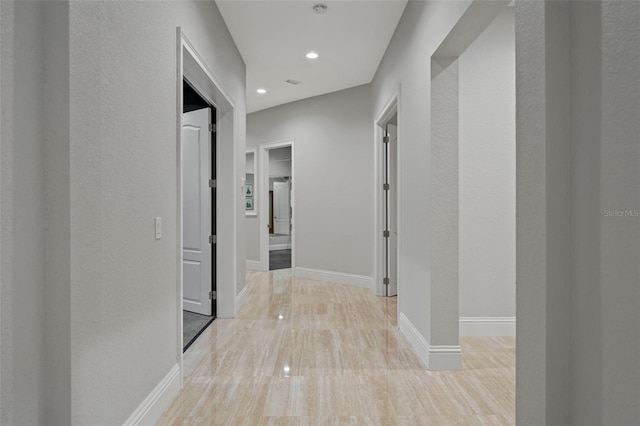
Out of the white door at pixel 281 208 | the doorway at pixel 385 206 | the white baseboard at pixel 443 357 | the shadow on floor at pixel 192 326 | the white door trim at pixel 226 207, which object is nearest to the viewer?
the white baseboard at pixel 443 357

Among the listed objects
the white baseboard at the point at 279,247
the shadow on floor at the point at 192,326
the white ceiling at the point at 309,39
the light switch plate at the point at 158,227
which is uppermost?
the white ceiling at the point at 309,39

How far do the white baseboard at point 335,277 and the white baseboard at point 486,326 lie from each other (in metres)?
1.98

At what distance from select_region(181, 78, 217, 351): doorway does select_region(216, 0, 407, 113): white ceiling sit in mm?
894

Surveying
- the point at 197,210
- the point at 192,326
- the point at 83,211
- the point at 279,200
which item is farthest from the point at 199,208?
the point at 279,200

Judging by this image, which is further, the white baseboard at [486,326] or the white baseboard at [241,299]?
the white baseboard at [241,299]

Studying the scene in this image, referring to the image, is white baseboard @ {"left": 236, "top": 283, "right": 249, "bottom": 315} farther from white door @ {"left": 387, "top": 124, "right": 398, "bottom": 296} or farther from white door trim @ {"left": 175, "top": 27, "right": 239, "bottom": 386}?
white door @ {"left": 387, "top": 124, "right": 398, "bottom": 296}

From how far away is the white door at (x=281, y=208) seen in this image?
36.4 feet

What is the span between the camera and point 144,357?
1.93 metres

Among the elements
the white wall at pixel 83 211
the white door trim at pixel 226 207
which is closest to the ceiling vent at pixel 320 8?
the white door trim at pixel 226 207

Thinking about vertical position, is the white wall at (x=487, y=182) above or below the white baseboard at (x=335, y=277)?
above

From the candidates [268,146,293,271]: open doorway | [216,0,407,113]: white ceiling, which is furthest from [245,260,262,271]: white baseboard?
[268,146,293,271]: open doorway

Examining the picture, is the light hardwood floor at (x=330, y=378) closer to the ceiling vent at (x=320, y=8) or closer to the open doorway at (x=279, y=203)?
the ceiling vent at (x=320, y=8)

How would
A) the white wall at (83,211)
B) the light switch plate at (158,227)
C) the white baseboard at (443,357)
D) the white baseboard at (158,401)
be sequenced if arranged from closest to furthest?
the white wall at (83,211) → the white baseboard at (158,401) → the light switch plate at (158,227) → the white baseboard at (443,357)

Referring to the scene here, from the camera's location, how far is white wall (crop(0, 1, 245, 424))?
120cm
